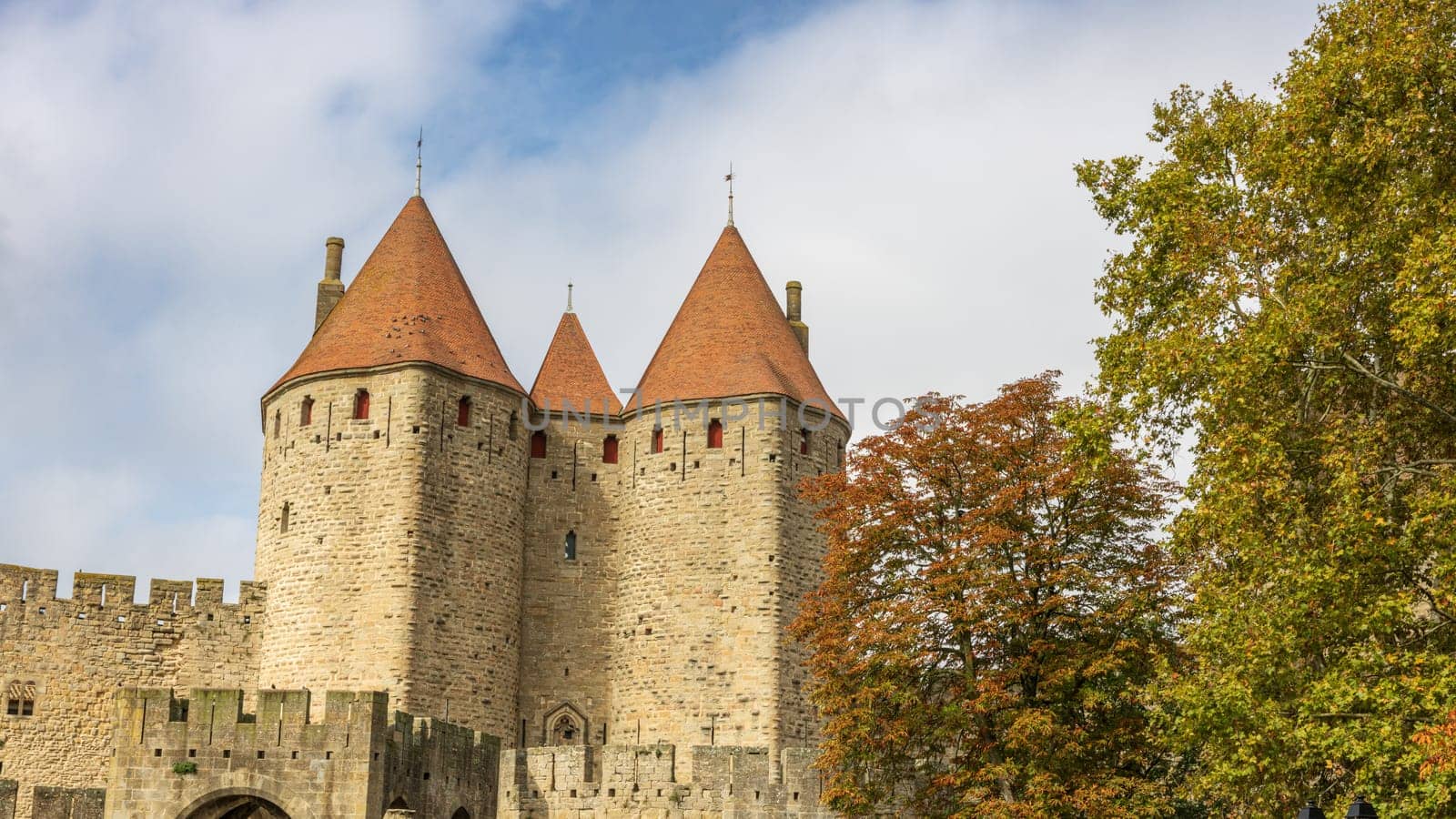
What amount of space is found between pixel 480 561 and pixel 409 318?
18.0ft

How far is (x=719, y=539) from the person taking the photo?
1314 inches

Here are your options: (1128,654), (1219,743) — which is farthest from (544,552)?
(1219,743)

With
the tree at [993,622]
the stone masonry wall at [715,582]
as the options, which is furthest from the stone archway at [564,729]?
the tree at [993,622]

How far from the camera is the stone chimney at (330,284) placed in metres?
36.8

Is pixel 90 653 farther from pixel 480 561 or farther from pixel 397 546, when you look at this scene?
pixel 480 561

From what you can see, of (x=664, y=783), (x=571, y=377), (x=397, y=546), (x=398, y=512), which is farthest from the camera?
(x=571, y=377)

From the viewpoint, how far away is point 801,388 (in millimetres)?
35406

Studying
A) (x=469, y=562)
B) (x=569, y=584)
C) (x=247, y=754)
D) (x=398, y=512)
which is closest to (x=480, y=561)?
(x=469, y=562)

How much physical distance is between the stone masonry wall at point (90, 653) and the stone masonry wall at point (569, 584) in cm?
581

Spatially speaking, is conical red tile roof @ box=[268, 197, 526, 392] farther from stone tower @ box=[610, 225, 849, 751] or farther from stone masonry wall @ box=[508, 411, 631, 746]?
stone tower @ box=[610, 225, 849, 751]

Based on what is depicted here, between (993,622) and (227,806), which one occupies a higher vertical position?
(993,622)

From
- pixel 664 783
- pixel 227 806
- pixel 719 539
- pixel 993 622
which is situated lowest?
pixel 227 806

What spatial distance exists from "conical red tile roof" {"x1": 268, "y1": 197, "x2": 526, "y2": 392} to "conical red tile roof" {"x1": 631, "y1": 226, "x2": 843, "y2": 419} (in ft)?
11.6

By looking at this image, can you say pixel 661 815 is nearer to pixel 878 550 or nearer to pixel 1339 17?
pixel 878 550
